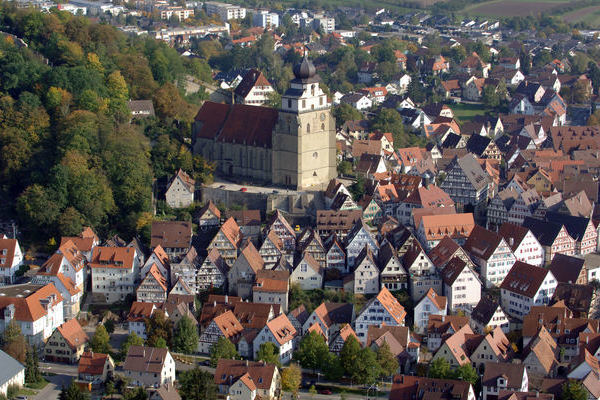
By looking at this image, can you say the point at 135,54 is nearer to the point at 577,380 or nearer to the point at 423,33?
the point at 577,380

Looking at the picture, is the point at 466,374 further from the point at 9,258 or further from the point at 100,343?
the point at 9,258

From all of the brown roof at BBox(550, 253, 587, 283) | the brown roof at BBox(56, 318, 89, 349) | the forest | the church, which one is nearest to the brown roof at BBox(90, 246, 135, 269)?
the forest

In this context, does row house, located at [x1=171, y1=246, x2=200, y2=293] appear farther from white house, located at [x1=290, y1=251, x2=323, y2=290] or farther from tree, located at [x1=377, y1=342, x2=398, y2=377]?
tree, located at [x1=377, y1=342, x2=398, y2=377]

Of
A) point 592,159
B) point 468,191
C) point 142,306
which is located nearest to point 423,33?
point 592,159

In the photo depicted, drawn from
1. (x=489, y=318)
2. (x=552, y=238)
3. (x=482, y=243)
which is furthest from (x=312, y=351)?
(x=552, y=238)

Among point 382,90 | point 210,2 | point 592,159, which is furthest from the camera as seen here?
point 210,2

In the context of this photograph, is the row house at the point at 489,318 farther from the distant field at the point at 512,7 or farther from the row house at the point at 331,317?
the distant field at the point at 512,7
